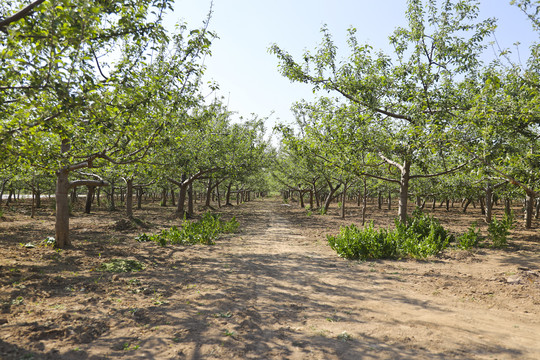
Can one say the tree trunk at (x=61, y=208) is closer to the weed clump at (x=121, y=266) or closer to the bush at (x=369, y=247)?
the weed clump at (x=121, y=266)

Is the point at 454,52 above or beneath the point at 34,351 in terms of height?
above

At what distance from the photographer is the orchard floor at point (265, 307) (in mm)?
4078

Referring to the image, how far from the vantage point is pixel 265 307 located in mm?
5664

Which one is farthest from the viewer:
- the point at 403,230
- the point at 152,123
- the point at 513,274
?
the point at 403,230

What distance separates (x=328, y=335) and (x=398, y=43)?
11.4 m

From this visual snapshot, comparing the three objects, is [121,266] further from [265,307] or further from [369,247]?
[369,247]

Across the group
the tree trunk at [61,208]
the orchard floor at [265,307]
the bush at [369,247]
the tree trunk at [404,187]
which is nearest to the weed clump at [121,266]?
the orchard floor at [265,307]

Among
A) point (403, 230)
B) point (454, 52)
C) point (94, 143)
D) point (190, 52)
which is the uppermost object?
point (454, 52)

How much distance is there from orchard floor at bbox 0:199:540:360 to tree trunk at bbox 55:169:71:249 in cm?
73

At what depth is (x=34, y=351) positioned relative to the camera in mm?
3801

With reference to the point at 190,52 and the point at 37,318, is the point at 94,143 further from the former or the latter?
the point at 37,318

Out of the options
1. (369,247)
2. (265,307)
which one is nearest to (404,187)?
(369,247)

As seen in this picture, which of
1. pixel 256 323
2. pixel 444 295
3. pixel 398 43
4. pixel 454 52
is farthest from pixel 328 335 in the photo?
pixel 398 43

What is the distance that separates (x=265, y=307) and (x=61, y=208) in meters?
7.86
